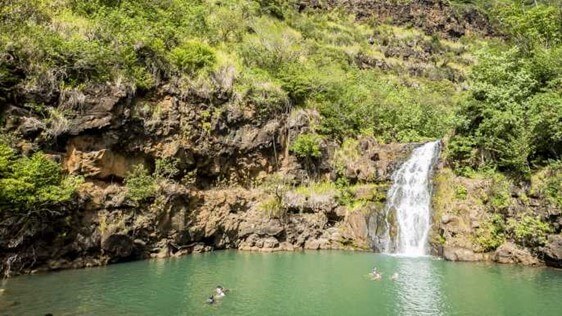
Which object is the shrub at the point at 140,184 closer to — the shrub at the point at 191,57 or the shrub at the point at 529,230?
the shrub at the point at 191,57

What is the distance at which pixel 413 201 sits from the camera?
32.3 m

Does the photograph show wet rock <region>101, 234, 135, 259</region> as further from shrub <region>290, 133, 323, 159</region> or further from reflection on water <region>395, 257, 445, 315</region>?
reflection on water <region>395, 257, 445, 315</region>

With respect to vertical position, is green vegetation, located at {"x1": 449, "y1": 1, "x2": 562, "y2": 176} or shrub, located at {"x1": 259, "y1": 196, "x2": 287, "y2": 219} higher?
green vegetation, located at {"x1": 449, "y1": 1, "x2": 562, "y2": 176}

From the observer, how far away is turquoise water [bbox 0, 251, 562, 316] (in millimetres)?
17203

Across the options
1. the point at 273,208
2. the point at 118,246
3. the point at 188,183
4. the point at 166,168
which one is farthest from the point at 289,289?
the point at 188,183

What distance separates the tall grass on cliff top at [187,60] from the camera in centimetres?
2497

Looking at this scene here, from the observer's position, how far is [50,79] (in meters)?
24.9

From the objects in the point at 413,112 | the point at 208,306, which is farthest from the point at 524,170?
the point at 208,306

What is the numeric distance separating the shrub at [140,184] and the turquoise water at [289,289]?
394 centimetres

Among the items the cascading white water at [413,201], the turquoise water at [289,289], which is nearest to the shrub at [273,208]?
the turquoise water at [289,289]

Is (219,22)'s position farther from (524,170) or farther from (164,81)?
(524,170)

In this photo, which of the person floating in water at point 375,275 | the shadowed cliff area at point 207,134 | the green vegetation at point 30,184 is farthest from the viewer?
the shadowed cliff area at point 207,134

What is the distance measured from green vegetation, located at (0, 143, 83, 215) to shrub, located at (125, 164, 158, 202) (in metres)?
3.54

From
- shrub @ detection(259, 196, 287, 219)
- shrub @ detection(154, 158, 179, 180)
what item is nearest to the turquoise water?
shrub @ detection(154, 158, 179, 180)
